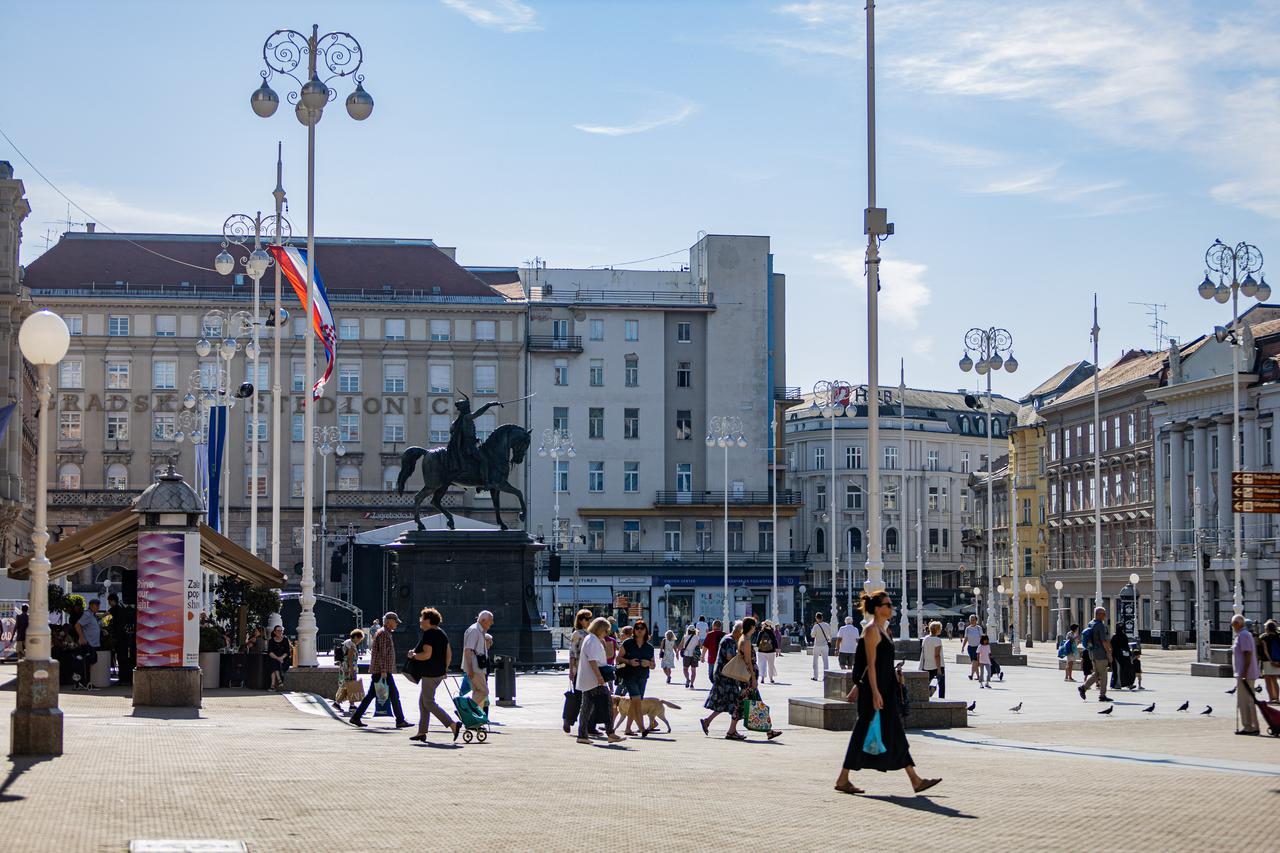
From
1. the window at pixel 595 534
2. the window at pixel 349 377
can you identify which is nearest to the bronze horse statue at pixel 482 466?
the window at pixel 349 377

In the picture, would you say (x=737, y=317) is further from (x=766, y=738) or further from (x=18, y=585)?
(x=766, y=738)

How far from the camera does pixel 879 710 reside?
50.8 feet

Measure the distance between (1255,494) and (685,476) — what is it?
214ft

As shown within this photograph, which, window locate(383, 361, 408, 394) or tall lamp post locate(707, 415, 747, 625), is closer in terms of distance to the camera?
tall lamp post locate(707, 415, 747, 625)

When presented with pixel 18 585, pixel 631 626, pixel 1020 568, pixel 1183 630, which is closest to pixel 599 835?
pixel 631 626

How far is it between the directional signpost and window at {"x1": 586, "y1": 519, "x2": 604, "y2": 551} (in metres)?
64.8

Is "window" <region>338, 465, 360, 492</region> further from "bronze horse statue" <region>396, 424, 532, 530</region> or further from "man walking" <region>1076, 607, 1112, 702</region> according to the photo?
"man walking" <region>1076, 607, 1112, 702</region>

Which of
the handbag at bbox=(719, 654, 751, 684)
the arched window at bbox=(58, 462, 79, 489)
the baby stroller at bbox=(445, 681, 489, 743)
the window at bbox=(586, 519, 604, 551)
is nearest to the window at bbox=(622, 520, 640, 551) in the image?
the window at bbox=(586, 519, 604, 551)

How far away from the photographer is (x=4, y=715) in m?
23.0

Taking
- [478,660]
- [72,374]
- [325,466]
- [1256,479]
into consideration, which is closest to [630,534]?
[325,466]

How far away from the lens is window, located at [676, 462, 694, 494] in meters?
108

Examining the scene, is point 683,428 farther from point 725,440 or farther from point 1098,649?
point 1098,649

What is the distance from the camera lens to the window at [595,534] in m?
107

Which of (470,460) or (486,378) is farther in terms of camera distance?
(486,378)
